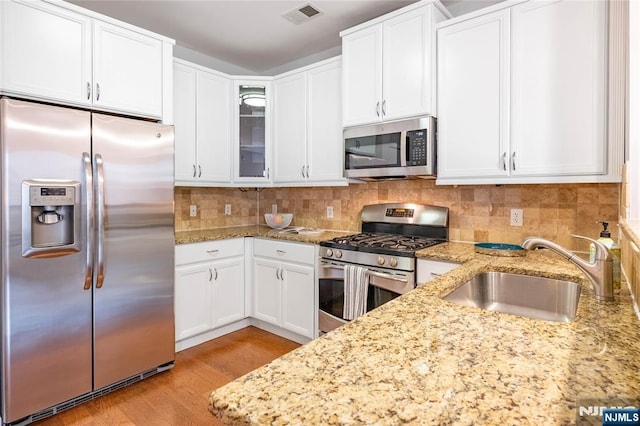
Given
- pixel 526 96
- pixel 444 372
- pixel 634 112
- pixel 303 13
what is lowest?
pixel 444 372

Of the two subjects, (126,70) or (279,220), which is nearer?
(126,70)

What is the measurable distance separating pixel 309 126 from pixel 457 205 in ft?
4.62

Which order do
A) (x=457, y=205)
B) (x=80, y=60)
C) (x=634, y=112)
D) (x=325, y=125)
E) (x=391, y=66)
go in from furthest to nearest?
(x=325, y=125)
(x=457, y=205)
(x=391, y=66)
(x=80, y=60)
(x=634, y=112)

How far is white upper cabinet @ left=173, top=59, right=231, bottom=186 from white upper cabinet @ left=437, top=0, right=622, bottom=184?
6.26ft

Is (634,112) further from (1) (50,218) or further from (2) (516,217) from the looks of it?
(1) (50,218)

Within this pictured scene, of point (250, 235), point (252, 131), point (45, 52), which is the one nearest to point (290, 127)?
point (252, 131)

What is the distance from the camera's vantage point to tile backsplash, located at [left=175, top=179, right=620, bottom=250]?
2.12 meters

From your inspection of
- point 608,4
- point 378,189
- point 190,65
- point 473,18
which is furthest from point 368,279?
point 190,65

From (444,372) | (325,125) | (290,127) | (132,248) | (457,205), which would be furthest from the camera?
(290,127)

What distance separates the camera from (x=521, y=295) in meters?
1.61

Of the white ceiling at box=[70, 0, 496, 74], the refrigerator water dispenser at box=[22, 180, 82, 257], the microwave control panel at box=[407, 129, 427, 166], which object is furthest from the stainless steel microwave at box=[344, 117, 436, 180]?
the refrigerator water dispenser at box=[22, 180, 82, 257]

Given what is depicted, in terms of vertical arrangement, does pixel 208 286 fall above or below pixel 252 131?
below

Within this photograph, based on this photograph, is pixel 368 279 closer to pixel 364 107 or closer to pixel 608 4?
pixel 364 107

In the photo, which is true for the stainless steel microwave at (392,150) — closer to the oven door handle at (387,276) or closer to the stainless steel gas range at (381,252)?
the stainless steel gas range at (381,252)
